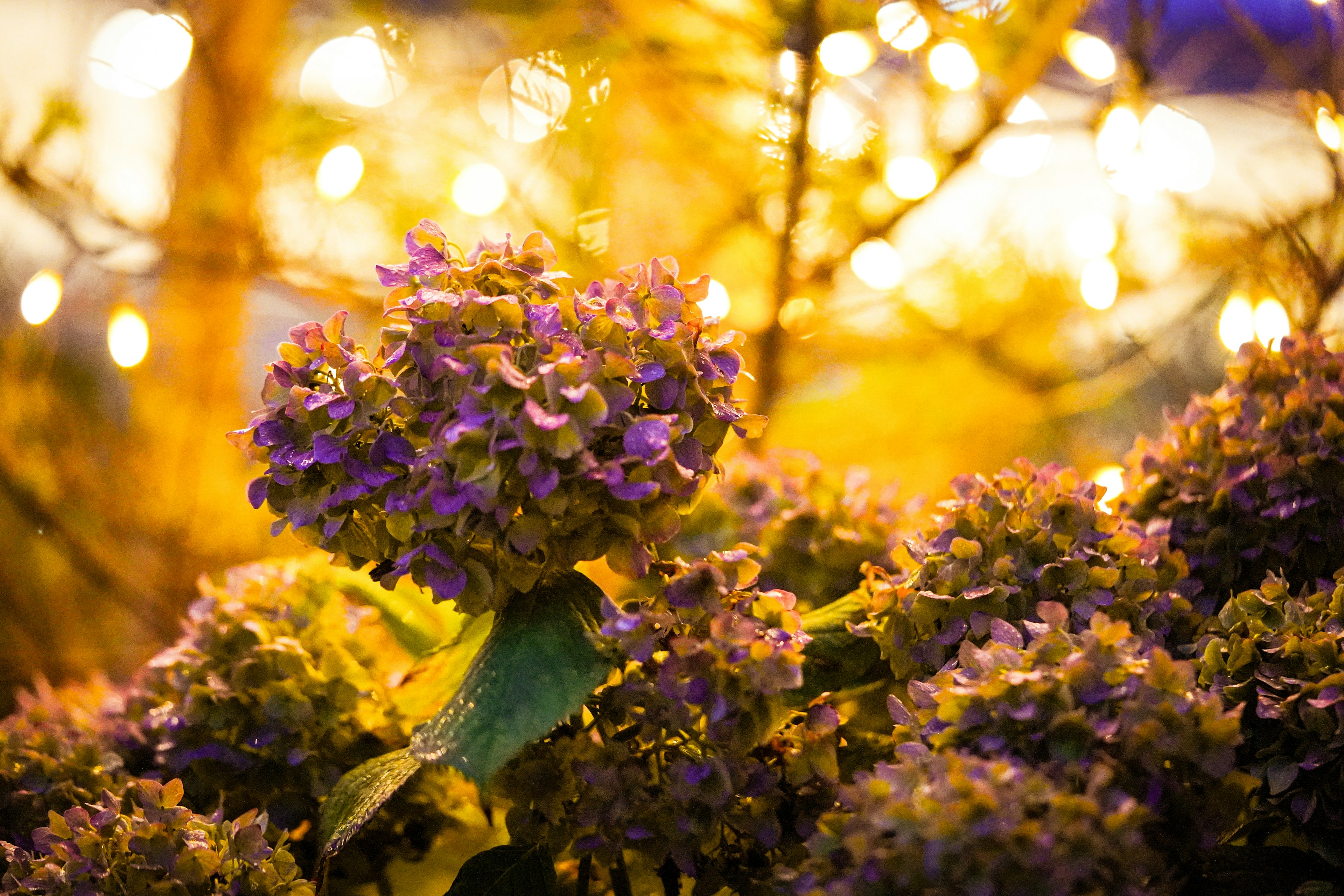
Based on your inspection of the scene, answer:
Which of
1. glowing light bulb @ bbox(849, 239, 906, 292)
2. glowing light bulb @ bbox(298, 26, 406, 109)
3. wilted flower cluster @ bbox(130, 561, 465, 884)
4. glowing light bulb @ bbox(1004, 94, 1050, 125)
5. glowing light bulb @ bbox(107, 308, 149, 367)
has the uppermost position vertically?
glowing light bulb @ bbox(298, 26, 406, 109)

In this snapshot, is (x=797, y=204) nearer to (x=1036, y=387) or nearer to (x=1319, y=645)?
(x=1036, y=387)

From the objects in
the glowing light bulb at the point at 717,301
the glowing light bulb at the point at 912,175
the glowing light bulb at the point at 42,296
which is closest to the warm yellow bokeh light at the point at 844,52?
the glowing light bulb at the point at 912,175

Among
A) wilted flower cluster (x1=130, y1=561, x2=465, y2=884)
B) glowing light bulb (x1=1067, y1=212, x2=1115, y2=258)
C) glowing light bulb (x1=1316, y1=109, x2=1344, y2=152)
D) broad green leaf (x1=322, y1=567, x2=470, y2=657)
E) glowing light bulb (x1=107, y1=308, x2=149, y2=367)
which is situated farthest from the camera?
glowing light bulb (x1=1067, y1=212, x2=1115, y2=258)

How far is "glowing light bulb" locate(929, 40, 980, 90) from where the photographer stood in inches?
34.4

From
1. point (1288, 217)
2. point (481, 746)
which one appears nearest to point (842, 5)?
point (1288, 217)

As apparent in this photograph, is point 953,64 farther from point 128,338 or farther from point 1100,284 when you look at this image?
point 128,338

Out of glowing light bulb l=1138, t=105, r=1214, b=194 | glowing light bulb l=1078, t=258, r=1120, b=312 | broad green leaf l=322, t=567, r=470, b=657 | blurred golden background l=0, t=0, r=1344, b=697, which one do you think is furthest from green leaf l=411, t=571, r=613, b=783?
glowing light bulb l=1138, t=105, r=1214, b=194

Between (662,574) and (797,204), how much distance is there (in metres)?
0.53

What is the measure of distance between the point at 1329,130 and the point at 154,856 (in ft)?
3.44

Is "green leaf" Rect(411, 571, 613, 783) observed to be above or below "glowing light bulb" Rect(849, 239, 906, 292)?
below

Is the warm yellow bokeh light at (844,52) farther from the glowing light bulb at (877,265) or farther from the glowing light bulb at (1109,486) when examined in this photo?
the glowing light bulb at (1109,486)

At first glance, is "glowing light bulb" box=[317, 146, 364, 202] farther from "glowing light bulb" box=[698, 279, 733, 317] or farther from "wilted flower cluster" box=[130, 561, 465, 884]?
"wilted flower cluster" box=[130, 561, 465, 884]

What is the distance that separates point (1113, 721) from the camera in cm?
38

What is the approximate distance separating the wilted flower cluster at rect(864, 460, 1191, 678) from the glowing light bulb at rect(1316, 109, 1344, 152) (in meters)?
0.55
